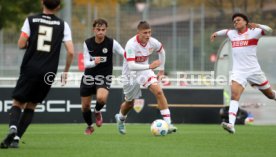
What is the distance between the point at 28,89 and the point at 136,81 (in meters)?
4.87

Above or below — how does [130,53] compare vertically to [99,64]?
above

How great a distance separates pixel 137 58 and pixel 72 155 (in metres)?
5.44

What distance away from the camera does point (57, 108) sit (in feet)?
75.0

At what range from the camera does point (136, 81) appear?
16234mm

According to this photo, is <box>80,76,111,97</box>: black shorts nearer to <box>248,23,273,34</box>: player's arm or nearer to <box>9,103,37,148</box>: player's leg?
<box>248,23,273,34</box>: player's arm

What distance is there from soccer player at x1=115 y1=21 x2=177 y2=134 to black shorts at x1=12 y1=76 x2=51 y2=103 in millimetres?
3954

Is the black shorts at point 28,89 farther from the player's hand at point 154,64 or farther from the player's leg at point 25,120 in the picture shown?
the player's hand at point 154,64

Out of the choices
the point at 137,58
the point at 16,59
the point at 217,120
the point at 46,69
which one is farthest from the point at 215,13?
the point at 46,69

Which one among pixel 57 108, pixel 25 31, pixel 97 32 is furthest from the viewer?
pixel 57 108

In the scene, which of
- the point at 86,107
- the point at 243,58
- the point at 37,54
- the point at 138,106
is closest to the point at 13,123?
the point at 37,54

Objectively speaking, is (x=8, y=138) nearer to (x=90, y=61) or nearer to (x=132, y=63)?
(x=90, y=61)

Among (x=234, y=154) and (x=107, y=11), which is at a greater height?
(x=107, y=11)

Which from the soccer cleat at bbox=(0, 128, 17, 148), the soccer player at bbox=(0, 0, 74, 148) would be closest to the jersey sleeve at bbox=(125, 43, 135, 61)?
the soccer player at bbox=(0, 0, 74, 148)

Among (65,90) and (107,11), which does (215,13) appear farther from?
(65,90)
